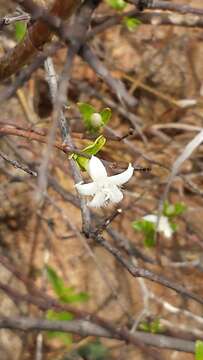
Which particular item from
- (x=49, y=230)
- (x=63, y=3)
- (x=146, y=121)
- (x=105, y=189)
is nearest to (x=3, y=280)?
(x=49, y=230)

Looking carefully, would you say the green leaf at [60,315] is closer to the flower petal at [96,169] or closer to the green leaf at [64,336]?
the green leaf at [64,336]

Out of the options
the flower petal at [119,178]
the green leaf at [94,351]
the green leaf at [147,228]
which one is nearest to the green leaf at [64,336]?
the green leaf at [94,351]

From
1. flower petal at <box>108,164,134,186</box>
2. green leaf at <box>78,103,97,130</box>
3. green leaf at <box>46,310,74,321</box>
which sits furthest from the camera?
green leaf at <box>46,310,74,321</box>

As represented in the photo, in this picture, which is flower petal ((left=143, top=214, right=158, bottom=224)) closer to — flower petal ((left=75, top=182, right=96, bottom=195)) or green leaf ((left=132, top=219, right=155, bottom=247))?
green leaf ((left=132, top=219, right=155, bottom=247))

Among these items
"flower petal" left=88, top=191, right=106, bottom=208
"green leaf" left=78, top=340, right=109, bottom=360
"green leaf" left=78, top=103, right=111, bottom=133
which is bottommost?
"flower petal" left=88, top=191, right=106, bottom=208

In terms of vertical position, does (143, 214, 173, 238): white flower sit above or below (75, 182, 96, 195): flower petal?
above

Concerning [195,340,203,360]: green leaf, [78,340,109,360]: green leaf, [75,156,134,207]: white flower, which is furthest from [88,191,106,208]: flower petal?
[78,340,109,360]: green leaf

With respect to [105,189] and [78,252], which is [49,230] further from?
[105,189]

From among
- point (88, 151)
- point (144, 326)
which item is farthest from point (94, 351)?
point (88, 151)
